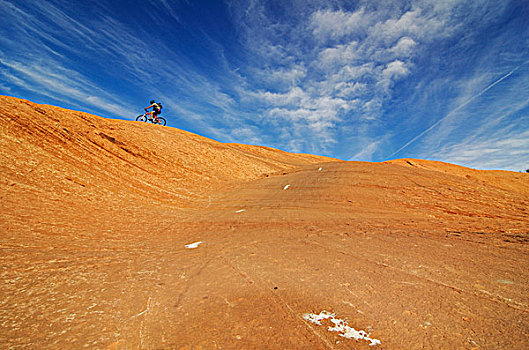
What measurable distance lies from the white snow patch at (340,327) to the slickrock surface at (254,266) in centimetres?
1

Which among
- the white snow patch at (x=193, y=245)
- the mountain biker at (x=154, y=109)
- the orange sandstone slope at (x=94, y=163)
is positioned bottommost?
the white snow patch at (x=193, y=245)

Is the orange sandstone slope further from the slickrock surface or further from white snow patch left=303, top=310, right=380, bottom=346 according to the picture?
white snow patch left=303, top=310, right=380, bottom=346

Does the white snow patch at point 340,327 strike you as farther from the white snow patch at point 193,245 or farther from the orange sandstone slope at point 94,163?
the orange sandstone slope at point 94,163

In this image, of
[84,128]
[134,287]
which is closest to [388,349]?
[134,287]

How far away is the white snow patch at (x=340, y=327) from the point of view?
1.84 m

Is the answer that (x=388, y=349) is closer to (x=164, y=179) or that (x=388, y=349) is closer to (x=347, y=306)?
(x=347, y=306)

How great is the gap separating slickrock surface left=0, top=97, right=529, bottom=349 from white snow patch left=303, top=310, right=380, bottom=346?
0.01 m

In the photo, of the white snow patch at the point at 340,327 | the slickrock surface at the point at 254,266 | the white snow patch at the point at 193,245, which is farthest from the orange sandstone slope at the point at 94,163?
the white snow patch at the point at 340,327

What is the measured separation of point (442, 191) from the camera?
7.92 metres

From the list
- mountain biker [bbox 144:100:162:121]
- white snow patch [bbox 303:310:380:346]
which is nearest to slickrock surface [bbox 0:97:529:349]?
white snow patch [bbox 303:310:380:346]

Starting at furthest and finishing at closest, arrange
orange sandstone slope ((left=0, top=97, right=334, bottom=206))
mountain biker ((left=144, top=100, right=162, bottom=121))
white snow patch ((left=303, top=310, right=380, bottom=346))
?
mountain biker ((left=144, top=100, right=162, bottom=121))
orange sandstone slope ((left=0, top=97, right=334, bottom=206))
white snow patch ((left=303, top=310, right=380, bottom=346))

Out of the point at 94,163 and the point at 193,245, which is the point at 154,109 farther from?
the point at 193,245

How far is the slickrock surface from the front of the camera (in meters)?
1.93

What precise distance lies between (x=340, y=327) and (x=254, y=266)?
1534 millimetres
